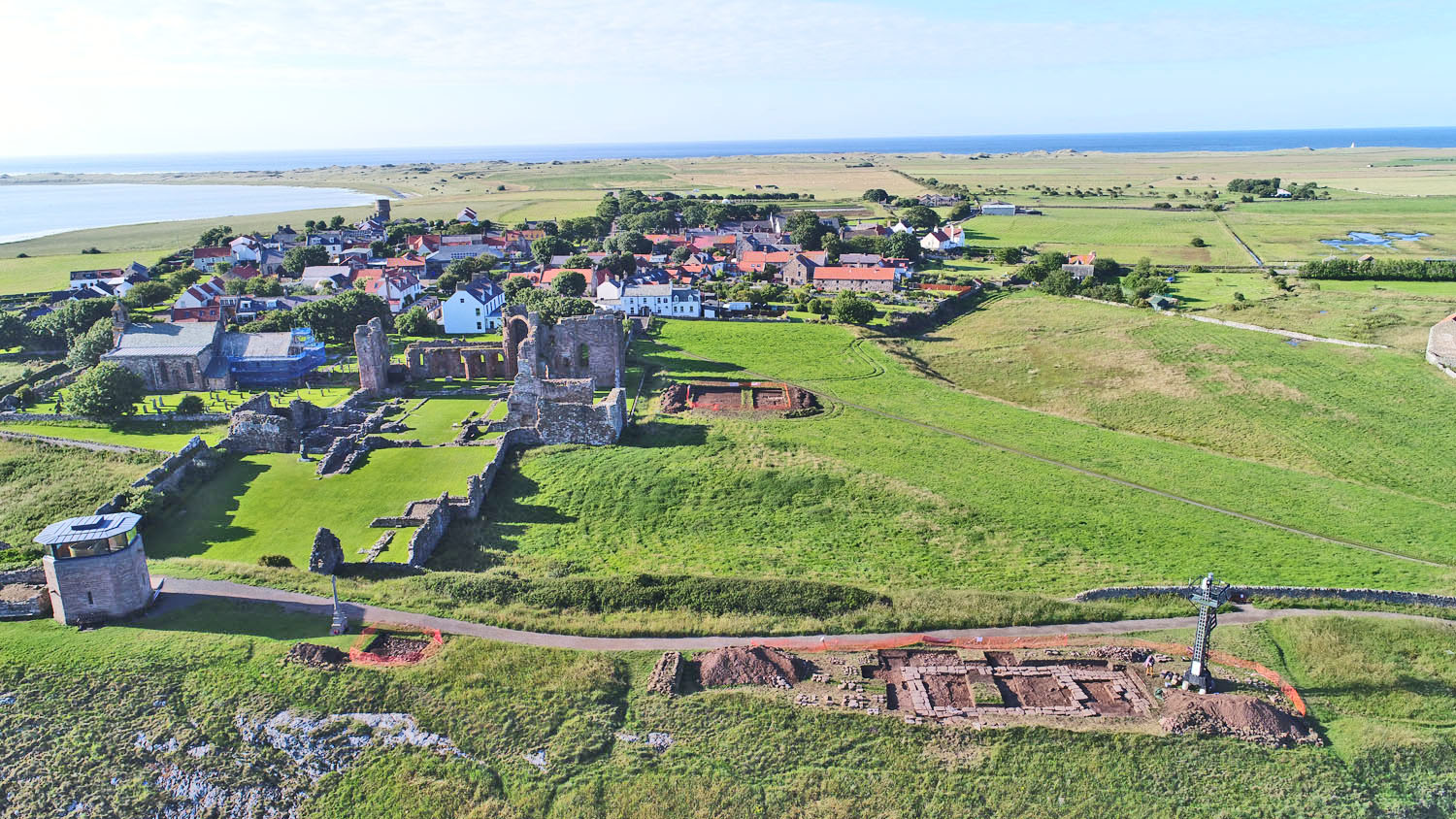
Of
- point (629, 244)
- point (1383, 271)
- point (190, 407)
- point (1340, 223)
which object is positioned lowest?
point (190, 407)

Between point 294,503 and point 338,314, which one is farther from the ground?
point 338,314

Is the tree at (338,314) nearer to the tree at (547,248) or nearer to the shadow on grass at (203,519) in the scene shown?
the shadow on grass at (203,519)

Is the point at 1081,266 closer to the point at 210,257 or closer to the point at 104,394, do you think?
the point at 104,394

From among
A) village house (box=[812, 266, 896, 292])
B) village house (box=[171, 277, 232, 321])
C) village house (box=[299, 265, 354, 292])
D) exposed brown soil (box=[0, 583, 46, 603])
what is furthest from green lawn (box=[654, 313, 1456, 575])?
village house (box=[299, 265, 354, 292])

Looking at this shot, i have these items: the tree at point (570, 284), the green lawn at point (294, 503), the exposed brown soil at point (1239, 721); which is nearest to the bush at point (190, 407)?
the green lawn at point (294, 503)

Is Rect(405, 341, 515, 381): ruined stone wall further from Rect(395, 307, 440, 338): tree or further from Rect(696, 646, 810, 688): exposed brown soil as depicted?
Rect(696, 646, 810, 688): exposed brown soil

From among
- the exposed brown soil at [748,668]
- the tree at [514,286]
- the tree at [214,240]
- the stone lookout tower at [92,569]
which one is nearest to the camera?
the exposed brown soil at [748,668]

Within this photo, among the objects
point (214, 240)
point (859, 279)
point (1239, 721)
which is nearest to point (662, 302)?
point (859, 279)
